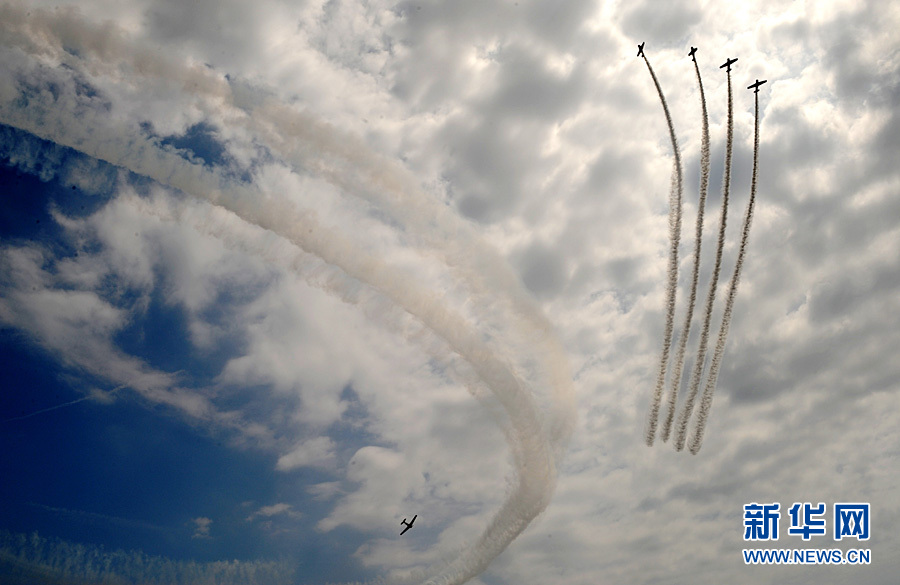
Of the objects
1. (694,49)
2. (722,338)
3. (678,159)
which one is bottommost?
(722,338)

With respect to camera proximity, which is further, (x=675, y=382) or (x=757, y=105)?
(x=675, y=382)

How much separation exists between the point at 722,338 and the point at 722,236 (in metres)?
11.5

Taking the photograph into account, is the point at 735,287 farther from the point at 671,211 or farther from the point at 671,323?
the point at 671,211

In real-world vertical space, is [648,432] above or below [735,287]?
below

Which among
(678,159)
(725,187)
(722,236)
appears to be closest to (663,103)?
(678,159)

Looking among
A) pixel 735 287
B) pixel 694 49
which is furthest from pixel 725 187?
pixel 694 49

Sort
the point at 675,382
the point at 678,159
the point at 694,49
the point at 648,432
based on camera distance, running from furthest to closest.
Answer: the point at 648,432, the point at 675,382, the point at 694,49, the point at 678,159

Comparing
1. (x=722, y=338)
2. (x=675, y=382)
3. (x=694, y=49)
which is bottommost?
(x=675, y=382)

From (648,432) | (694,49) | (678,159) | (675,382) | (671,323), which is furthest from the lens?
(648,432)

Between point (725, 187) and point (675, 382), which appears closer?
point (725, 187)

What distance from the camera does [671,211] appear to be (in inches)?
1527

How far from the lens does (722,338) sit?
43.8 meters

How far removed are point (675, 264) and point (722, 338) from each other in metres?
10.4

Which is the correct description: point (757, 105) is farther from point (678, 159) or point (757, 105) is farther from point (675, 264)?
point (675, 264)
